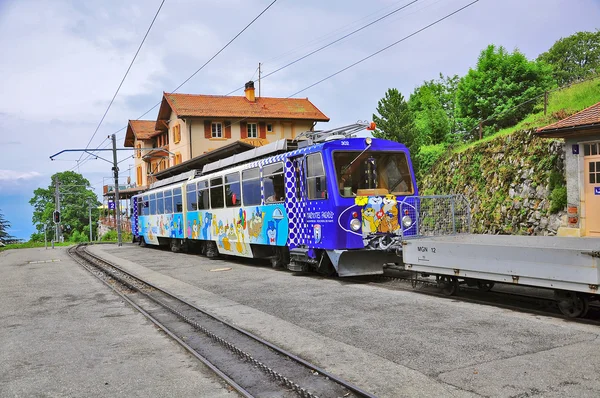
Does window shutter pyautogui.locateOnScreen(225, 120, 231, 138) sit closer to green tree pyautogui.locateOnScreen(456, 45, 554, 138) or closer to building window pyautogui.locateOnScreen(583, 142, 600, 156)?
green tree pyautogui.locateOnScreen(456, 45, 554, 138)

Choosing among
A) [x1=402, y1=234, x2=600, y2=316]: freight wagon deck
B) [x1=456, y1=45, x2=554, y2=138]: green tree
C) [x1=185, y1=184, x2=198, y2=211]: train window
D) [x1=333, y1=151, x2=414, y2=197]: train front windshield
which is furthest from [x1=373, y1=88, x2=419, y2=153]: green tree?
[x1=402, y1=234, x2=600, y2=316]: freight wagon deck

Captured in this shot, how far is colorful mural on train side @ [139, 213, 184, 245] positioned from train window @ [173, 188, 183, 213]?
24 cm

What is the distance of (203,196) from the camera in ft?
63.7

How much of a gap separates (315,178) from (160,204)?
1567 centimetres

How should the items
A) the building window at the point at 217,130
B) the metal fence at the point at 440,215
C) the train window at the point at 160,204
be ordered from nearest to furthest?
the metal fence at the point at 440,215
the train window at the point at 160,204
the building window at the point at 217,130

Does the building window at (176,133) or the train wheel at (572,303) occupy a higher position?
the building window at (176,133)

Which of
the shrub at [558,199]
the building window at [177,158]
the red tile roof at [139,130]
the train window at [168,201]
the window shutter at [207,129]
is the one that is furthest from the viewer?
the red tile roof at [139,130]

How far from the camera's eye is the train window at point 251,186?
14.6m

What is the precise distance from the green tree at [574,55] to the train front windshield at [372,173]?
38.6 meters

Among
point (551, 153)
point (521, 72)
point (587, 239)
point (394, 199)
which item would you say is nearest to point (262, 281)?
point (394, 199)

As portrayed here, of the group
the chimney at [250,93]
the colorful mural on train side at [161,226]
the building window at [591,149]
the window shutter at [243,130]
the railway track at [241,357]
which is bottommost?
the railway track at [241,357]

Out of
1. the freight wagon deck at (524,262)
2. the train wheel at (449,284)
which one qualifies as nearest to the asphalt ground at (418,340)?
the train wheel at (449,284)

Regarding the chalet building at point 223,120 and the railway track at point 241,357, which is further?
the chalet building at point 223,120

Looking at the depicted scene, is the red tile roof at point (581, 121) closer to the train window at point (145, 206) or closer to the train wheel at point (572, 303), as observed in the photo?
the train wheel at point (572, 303)
